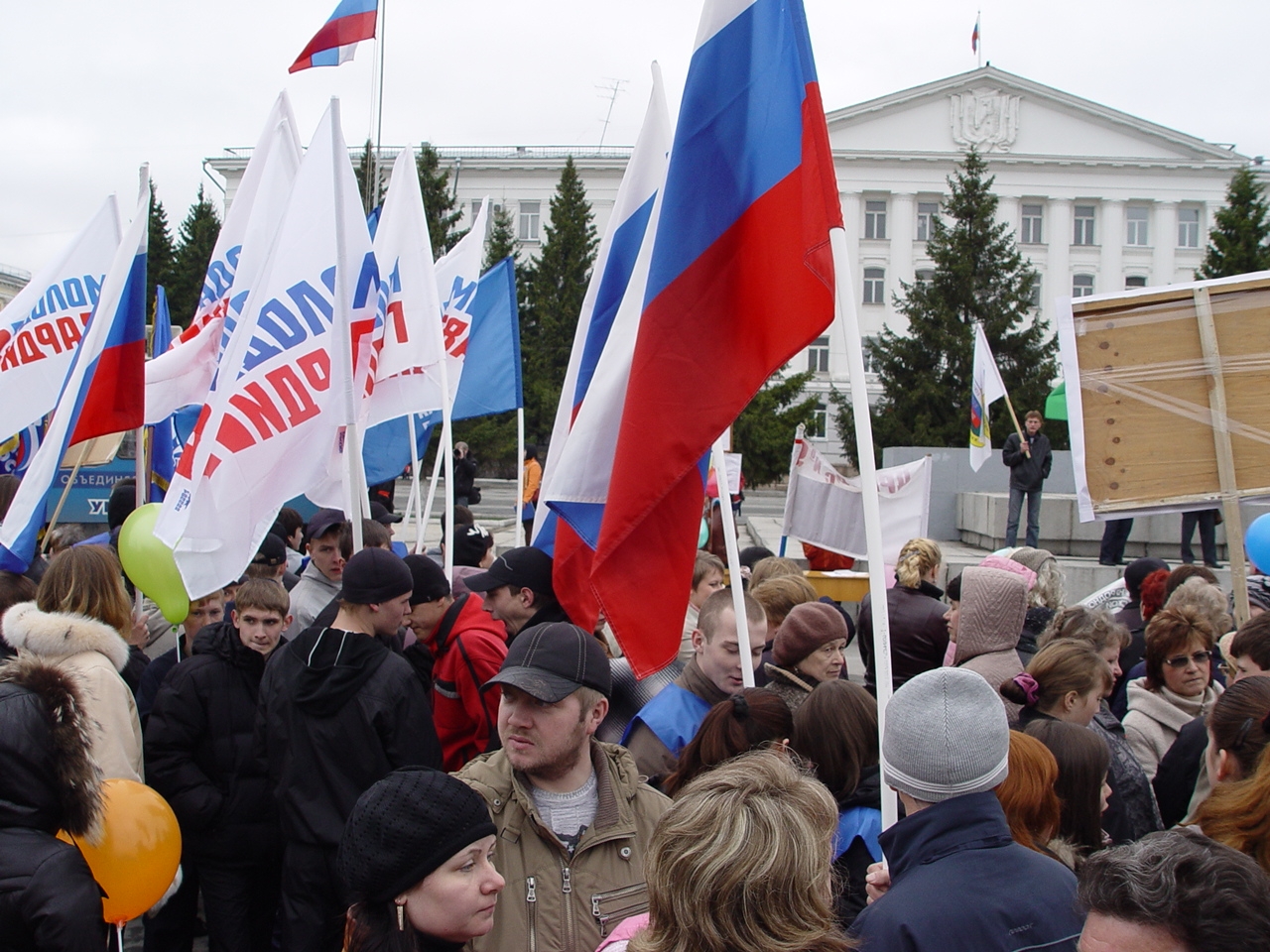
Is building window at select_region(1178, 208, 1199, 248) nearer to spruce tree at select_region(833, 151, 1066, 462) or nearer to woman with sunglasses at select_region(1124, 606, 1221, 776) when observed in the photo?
spruce tree at select_region(833, 151, 1066, 462)

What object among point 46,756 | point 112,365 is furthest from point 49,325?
point 46,756

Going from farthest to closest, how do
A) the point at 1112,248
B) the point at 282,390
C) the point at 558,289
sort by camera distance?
the point at 1112,248 < the point at 558,289 < the point at 282,390

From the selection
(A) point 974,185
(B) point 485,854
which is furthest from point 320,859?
(A) point 974,185

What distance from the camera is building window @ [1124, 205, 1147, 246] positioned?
178 ft

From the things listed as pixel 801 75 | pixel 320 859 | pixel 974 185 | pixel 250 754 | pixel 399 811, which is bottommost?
pixel 320 859

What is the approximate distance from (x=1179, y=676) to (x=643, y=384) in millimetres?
2271

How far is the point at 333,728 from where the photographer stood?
10.7 feet

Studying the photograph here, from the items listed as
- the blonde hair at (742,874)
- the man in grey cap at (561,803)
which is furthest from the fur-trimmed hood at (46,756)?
the blonde hair at (742,874)

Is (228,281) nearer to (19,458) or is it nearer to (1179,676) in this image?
(19,458)

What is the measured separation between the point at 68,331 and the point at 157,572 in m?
2.52

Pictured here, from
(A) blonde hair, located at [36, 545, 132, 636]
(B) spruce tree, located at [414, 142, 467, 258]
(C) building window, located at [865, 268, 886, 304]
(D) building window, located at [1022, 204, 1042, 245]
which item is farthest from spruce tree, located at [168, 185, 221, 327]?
(A) blonde hair, located at [36, 545, 132, 636]

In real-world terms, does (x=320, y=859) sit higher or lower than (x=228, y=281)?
lower

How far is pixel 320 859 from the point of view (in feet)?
10.8

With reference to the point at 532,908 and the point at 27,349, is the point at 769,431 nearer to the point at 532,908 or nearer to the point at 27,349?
the point at 27,349
